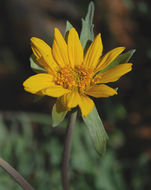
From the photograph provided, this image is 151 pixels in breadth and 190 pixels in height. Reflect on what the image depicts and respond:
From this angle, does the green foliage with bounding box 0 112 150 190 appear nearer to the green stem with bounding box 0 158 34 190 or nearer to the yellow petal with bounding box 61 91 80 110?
the green stem with bounding box 0 158 34 190

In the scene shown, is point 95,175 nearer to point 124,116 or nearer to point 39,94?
point 124,116

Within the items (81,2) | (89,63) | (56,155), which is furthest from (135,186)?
(81,2)

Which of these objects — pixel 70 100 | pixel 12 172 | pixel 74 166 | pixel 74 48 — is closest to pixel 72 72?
pixel 74 48

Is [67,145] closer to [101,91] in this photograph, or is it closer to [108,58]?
[101,91]

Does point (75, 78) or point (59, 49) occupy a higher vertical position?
point (59, 49)

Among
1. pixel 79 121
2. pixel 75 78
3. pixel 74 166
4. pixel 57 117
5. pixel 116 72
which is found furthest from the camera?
pixel 79 121

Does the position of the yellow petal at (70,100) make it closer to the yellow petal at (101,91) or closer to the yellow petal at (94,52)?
the yellow petal at (101,91)

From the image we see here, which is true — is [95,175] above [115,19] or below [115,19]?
below
